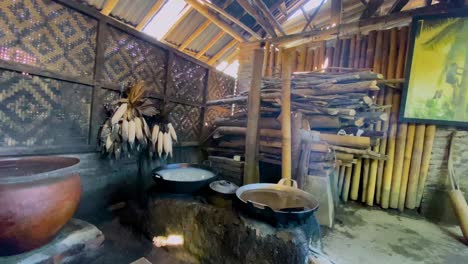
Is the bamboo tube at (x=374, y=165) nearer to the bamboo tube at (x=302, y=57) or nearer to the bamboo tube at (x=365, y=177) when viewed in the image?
→ the bamboo tube at (x=365, y=177)

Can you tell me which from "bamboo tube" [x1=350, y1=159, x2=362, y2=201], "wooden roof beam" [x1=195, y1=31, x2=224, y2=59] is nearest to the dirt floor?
"bamboo tube" [x1=350, y1=159, x2=362, y2=201]

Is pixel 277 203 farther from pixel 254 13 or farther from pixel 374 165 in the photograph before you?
pixel 254 13

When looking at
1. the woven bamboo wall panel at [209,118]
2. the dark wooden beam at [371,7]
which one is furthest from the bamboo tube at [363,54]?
the woven bamboo wall panel at [209,118]

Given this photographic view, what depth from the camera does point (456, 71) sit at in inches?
117

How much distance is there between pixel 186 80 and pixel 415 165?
3807 mm

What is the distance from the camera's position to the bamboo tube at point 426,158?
3.13m

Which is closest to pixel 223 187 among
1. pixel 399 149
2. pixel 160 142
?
pixel 160 142

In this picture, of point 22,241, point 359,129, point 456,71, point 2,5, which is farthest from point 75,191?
point 456,71

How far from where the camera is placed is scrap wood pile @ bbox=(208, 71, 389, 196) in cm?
277

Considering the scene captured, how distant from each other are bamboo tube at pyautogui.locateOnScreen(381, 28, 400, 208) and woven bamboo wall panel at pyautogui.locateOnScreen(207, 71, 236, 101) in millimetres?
2868

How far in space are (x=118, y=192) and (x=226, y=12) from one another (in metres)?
4.29

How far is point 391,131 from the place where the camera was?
3.31 m

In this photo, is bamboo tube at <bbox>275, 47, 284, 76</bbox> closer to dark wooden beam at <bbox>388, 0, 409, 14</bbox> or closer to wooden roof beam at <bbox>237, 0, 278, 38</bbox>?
wooden roof beam at <bbox>237, 0, 278, 38</bbox>

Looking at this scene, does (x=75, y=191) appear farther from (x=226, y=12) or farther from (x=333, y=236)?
(x=226, y=12)
